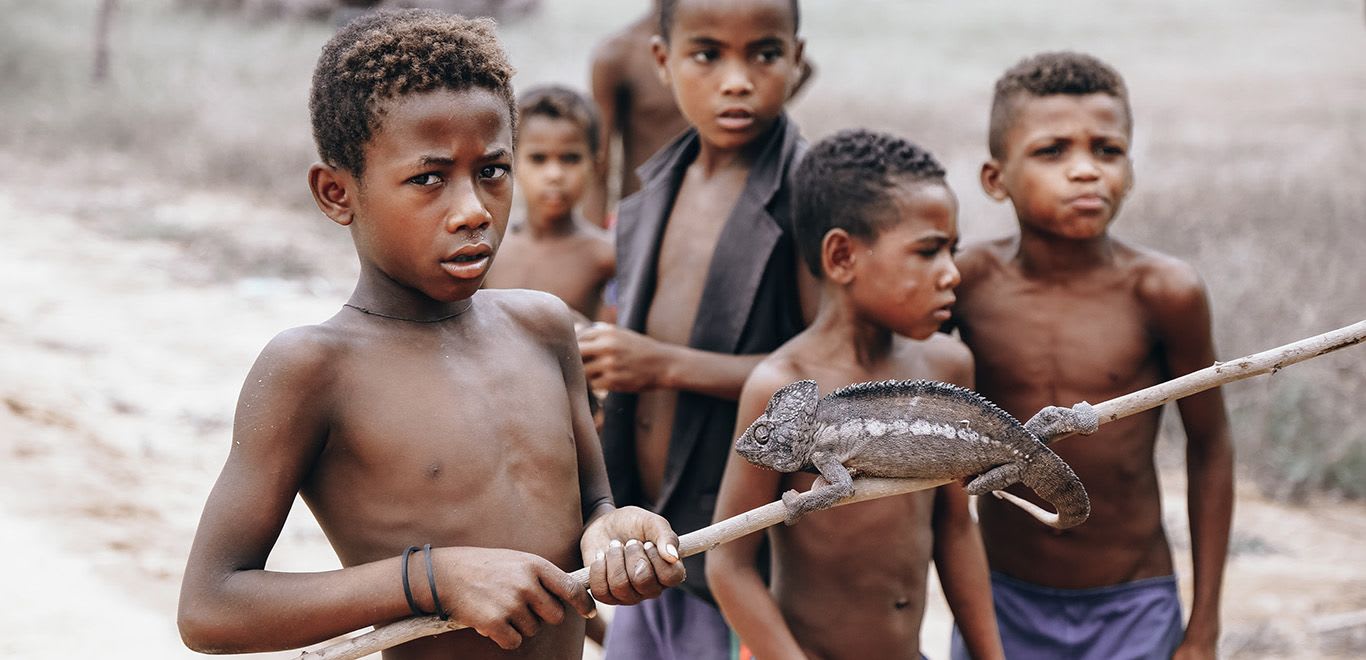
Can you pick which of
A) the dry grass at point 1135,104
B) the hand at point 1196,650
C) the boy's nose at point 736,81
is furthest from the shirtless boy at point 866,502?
the dry grass at point 1135,104

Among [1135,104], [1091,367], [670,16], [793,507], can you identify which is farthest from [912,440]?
[1135,104]

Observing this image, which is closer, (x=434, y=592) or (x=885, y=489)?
(x=434, y=592)

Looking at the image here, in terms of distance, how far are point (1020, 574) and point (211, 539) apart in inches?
81.0

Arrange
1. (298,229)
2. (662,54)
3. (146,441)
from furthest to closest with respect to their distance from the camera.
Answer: (298,229) → (146,441) → (662,54)

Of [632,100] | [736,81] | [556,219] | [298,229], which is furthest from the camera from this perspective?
[298,229]

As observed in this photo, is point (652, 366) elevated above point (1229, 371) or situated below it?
above

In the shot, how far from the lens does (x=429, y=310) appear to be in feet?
6.70

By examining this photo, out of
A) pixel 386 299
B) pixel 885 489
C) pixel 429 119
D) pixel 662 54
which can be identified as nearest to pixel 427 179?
pixel 429 119

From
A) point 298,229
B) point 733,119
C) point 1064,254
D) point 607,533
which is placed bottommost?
point 607,533

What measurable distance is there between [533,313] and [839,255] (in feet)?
2.69

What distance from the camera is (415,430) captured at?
76.3 inches

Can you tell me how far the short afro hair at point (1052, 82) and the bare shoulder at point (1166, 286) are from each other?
0.36 metres

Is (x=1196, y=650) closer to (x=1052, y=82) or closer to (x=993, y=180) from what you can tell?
(x=993, y=180)

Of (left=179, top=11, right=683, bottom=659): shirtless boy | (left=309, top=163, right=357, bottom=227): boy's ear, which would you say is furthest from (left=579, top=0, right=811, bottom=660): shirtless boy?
(left=309, top=163, right=357, bottom=227): boy's ear
